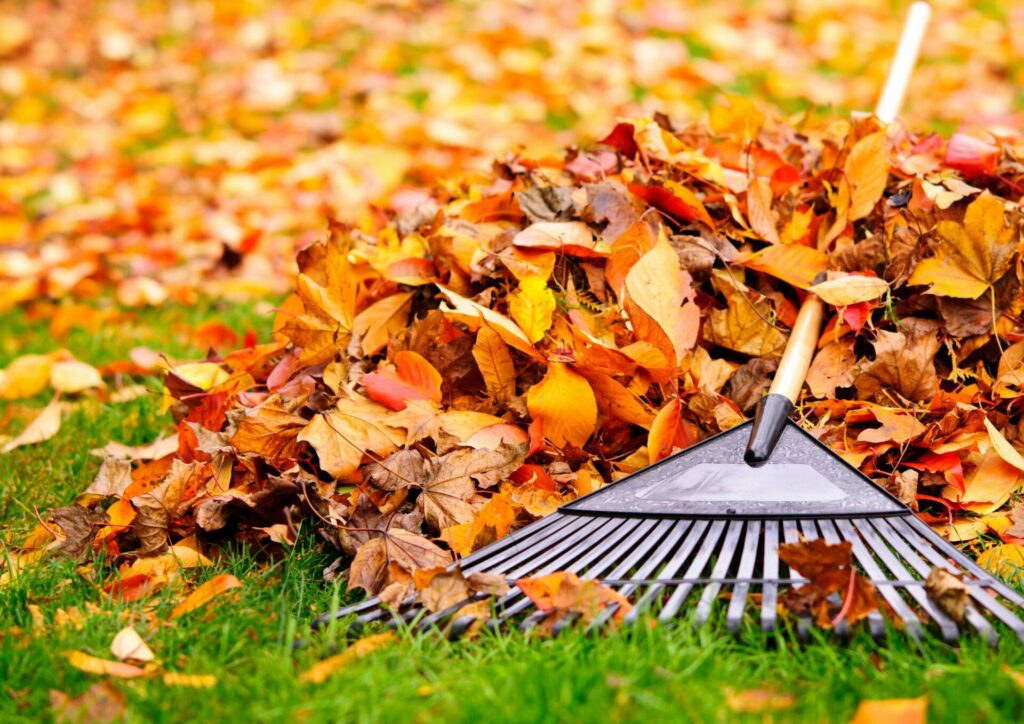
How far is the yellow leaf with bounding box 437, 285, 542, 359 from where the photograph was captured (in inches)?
68.7

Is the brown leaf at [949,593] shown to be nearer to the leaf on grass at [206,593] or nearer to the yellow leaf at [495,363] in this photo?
the yellow leaf at [495,363]

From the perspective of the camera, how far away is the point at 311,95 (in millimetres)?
4605

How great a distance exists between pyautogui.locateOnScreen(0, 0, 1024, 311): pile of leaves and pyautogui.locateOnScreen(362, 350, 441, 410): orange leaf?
136 centimetres

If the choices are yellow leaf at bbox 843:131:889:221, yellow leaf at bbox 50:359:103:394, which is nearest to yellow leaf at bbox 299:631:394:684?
yellow leaf at bbox 843:131:889:221

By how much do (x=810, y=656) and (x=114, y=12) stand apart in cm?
547

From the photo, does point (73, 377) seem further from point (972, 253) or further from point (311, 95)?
point (311, 95)

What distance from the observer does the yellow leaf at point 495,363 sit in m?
1.78

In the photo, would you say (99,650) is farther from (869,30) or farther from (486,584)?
(869,30)

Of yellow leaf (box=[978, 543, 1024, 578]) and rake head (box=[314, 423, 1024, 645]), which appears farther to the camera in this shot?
yellow leaf (box=[978, 543, 1024, 578])

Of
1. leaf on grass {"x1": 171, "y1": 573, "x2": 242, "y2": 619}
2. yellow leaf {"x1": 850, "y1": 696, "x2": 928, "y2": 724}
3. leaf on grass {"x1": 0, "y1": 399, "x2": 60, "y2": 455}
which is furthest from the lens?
leaf on grass {"x1": 0, "y1": 399, "x2": 60, "y2": 455}

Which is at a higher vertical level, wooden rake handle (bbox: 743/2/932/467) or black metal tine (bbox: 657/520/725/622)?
wooden rake handle (bbox: 743/2/932/467)

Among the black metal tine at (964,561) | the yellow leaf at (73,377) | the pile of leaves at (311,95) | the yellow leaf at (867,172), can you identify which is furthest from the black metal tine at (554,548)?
the pile of leaves at (311,95)

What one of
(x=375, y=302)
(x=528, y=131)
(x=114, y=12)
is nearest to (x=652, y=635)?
(x=375, y=302)

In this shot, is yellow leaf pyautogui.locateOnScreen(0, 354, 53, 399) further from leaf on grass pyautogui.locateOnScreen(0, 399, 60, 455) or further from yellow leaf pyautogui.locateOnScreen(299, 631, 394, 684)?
yellow leaf pyautogui.locateOnScreen(299, 631, 394, 684)
